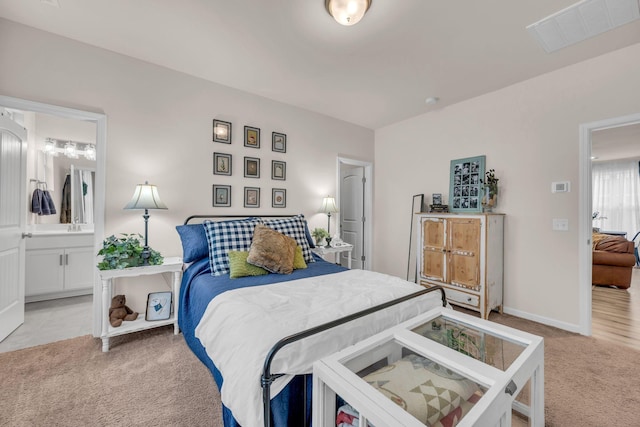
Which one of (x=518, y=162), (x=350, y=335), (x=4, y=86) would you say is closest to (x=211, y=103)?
(x=4, y=86)

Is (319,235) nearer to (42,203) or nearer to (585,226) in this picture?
(585,226)

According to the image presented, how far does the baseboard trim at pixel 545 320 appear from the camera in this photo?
9.12 feet

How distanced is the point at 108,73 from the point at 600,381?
4891mm

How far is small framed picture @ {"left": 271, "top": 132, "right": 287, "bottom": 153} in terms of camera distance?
3592mm

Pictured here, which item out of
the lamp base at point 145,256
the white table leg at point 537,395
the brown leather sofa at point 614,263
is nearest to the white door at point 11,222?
the lamp base at point 145,256

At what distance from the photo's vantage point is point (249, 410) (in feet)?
3.55

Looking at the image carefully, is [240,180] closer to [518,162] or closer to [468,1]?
[468,1]

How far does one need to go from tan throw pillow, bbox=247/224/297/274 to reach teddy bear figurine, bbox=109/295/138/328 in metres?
1.33

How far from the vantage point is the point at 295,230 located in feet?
9.81

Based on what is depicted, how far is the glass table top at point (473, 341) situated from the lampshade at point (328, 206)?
98.4 inches

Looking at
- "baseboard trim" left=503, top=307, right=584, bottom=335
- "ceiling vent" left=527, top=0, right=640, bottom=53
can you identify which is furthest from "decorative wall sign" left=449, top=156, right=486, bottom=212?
"ceiling vent" left=527, top=0, right=640, bottom=53

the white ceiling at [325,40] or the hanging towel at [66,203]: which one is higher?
the white ceiling at [325,40]

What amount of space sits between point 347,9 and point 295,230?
2010 mm

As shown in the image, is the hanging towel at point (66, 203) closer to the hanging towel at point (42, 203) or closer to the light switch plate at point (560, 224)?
the hanging towel at point (42, 203)
